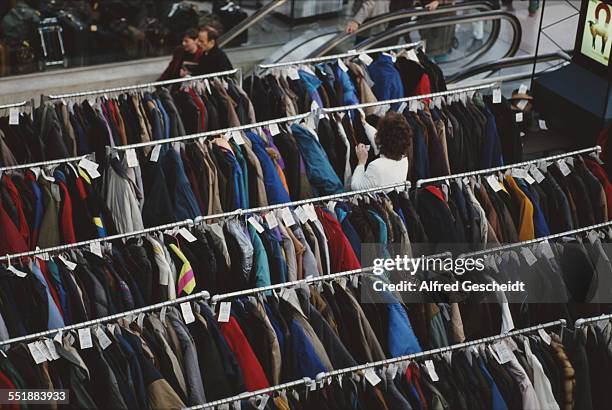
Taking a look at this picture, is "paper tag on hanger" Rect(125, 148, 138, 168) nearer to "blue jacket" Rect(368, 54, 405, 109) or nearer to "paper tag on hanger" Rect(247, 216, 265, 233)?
"paper tag on hanger" Rect(247, 216, 265, 233)

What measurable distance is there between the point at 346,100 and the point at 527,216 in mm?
1793

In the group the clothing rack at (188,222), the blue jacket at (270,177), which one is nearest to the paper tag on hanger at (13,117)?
the clothing rack at (188,222)

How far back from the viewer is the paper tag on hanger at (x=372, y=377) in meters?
5.44

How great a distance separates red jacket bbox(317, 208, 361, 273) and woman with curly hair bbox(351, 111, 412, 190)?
1.79ft

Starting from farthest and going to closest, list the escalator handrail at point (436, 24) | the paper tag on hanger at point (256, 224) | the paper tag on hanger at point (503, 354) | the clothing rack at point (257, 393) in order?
the escalator handrail at point (436, 24) < the paper tag on hanger at point (256, 224) < the paper tag on hanger at point (503, 354) < the clothing rack at point (257, 393)

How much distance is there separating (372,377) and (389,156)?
185 cm

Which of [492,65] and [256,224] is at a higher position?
[256,224]

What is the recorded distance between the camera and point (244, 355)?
18.7ft

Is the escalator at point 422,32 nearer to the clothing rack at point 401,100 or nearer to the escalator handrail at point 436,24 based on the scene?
the escalator handrail at point 436,24

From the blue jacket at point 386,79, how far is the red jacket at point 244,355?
9.65 feet

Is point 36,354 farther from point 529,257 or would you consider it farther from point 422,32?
point 422,32

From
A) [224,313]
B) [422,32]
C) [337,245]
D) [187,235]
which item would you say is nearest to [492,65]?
[422,32]

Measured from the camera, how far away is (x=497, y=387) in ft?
18.4

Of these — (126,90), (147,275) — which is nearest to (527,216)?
(147,275)
